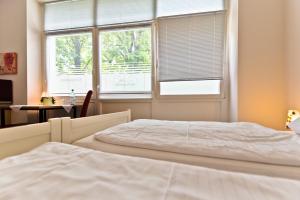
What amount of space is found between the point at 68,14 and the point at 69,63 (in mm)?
845

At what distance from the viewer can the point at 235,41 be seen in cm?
244

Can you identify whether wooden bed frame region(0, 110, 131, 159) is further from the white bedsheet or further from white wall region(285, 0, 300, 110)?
white wall region(285, 0, 300, 110)

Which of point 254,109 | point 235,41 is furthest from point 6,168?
point 235,41

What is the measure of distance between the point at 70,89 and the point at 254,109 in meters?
2.88

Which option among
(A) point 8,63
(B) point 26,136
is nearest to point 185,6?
(B) point 26,136

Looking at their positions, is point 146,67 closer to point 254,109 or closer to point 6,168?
point 254,109

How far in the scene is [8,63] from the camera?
11.4 ft

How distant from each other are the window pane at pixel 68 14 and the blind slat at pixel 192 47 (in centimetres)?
132

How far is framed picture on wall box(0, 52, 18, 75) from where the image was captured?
3426mm

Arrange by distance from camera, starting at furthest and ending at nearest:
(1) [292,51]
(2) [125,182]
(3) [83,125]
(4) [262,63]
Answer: (4) [262,63] < (1) [292,51] < (3) [83,125] < (2) [125,182]

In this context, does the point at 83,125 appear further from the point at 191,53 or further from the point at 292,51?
the point at 292,51

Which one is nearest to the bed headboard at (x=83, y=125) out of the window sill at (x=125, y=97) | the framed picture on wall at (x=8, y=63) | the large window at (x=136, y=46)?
the window sill at (x=125, y=97)

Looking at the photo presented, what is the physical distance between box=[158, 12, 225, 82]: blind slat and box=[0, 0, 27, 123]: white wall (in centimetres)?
236

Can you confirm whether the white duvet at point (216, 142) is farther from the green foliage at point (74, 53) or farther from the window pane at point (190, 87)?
the green foliage at point (74, 53)
